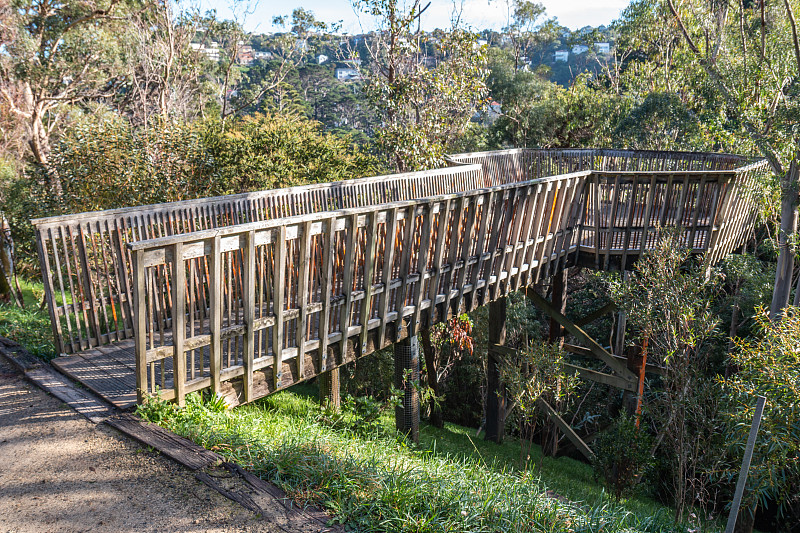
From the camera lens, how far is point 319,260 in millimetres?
5129

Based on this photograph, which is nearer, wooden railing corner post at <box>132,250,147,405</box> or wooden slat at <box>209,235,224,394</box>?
wooden railing corner post at <box>132,250,147,405</box>

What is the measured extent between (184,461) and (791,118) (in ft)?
29.4

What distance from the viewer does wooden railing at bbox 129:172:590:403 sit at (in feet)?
14.0

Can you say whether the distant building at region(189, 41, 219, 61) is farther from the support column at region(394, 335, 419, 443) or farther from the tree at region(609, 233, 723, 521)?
the tree at region(609, 233, 723, 521)

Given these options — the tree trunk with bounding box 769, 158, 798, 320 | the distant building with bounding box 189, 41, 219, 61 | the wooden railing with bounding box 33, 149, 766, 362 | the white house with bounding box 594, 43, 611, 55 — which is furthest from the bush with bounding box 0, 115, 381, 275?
→ the white house with bounding box 594, 43, 611, 55

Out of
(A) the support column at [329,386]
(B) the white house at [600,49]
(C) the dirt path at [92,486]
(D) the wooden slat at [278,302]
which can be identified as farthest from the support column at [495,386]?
(B) the white house at [600,49]

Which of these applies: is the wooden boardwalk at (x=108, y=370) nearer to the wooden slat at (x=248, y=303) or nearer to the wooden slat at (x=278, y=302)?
the wooden slat at (x=248, y=303)

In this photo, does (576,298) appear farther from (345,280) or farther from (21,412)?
(21,412)

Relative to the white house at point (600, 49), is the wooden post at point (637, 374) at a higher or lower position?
lower

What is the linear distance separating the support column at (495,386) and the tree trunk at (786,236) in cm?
439

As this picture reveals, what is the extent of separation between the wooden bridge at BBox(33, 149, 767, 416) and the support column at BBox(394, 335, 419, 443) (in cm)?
193

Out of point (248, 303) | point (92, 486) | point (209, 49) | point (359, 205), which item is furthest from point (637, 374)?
point (209, 49)

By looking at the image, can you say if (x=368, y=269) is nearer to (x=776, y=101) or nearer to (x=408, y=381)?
(x=408, y=381)

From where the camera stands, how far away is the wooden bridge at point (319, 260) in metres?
4.42
